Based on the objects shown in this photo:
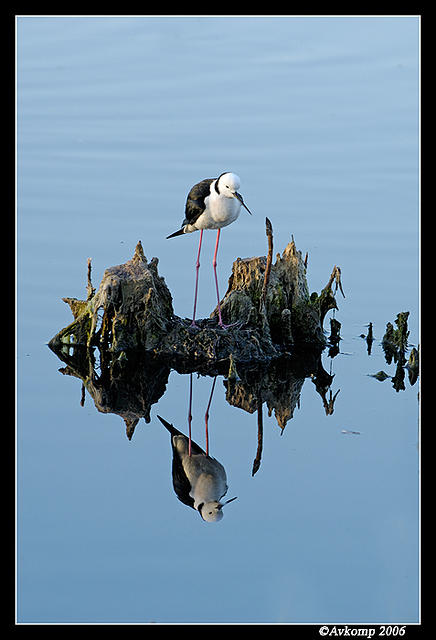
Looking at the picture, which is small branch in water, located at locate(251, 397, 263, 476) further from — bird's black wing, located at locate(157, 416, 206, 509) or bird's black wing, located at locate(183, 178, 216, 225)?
bird's black wing, located at locate(183, 178, 216, 225)

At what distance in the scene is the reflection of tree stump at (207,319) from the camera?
9.89 m

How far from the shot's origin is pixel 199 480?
8148 mm

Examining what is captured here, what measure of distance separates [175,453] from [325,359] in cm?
213

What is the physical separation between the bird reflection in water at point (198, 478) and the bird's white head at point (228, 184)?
92.8 inches

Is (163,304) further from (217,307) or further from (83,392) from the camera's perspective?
(83,392)

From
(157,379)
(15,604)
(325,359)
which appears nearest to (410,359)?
(325,359)

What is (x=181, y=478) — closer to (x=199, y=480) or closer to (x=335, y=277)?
(x=199, y=480)

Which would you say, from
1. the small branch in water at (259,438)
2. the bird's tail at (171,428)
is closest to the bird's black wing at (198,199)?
the small branch in water at (259,438)

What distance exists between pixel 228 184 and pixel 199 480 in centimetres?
298

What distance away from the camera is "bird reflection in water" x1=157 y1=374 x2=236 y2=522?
7.81 m

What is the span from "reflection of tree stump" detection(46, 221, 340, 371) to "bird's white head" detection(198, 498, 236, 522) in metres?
2.15

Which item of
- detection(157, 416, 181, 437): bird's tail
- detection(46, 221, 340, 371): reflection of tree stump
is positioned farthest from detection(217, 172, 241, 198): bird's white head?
detection(157, 416, 181, 437): bird's tail

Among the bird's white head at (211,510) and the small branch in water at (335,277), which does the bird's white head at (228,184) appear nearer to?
the small branch in water at (335,277)

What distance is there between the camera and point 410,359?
32.4 ft
